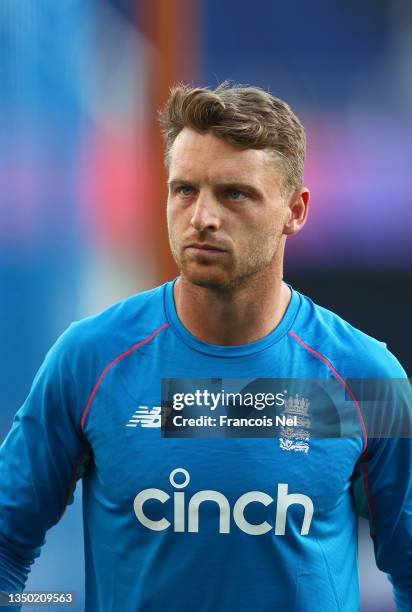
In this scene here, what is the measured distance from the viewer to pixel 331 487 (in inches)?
69.3

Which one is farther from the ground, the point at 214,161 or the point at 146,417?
the point at 214,161

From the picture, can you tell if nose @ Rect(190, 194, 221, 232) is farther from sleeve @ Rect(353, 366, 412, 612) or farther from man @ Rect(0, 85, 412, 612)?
sleeve @ Rect(353, 366, 412, 612)

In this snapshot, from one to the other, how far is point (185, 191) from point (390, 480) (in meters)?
0.81

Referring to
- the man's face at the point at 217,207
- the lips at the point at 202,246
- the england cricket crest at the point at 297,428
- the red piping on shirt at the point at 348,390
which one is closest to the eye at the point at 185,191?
the man's face at the point at 217,207

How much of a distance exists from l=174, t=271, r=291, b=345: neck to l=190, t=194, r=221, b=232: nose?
0.56ft

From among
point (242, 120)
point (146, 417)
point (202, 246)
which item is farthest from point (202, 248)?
point (146, 417)

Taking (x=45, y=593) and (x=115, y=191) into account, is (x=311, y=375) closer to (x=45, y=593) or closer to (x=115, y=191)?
(x=45, y=593)

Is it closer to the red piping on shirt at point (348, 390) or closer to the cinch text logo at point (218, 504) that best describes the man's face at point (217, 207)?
the red piping on shirt at point (348, 390)

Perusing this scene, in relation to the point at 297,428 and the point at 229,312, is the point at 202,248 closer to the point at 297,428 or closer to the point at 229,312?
the point at 229,312

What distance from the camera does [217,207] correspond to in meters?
1.69

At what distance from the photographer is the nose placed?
166 centimetres

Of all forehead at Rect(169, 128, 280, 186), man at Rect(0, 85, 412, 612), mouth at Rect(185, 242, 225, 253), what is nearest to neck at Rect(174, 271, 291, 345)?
man at Rect(0, 85, 412, 612)

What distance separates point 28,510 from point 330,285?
1.70m

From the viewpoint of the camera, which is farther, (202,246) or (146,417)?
(146,417)
